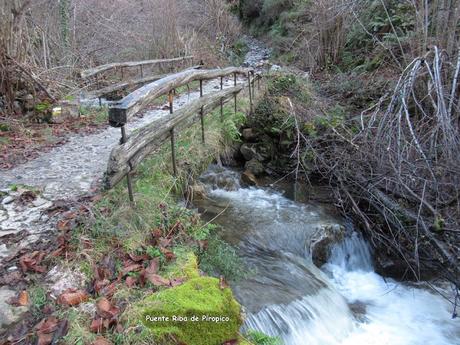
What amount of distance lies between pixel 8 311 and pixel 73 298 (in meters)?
0.43

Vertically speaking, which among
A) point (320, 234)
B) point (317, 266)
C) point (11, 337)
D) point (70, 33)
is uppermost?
point (70, 33)

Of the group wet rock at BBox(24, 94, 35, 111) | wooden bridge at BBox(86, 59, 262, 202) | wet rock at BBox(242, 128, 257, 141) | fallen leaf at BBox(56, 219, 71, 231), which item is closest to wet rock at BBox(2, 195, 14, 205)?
fallen leaf at BBox(56, 219, 71, 231)

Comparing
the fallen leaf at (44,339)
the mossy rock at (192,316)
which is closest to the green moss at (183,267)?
the mossy rock at (192,316)

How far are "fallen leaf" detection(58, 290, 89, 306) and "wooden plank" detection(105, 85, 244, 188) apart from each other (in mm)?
1063

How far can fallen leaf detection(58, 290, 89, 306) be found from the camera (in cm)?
287

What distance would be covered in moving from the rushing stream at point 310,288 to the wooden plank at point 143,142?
134 cm

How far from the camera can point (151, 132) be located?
4703mm

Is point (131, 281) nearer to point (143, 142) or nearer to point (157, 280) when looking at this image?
point (157, 280)

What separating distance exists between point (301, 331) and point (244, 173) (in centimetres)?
404

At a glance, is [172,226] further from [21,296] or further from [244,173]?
[244,173]

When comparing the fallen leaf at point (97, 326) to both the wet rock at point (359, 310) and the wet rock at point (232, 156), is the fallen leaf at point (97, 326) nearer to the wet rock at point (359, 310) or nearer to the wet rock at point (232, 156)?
the wet rock at point (359, 310)

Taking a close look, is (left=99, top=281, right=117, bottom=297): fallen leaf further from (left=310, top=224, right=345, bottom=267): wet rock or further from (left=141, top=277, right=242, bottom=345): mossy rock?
(left=310, top=224, right=345, bottom=267): wet rock

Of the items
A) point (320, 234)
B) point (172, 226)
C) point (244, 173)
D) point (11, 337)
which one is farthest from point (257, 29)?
point (11, 337)

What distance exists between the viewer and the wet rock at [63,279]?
3.02 meters
